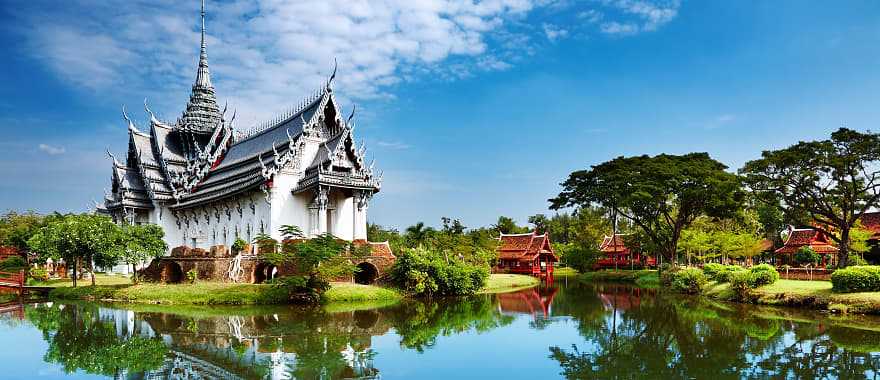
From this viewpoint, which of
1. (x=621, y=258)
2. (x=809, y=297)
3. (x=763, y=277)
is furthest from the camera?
(x=621, y=258)

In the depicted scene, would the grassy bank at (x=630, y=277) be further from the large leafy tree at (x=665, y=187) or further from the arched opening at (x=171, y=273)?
the arched opening at (x=171, y=273)

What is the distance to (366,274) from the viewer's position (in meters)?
25.9

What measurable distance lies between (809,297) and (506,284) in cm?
1506

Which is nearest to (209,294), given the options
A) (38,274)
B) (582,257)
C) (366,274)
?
(366,274)

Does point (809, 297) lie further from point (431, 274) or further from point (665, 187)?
point (431, 274)

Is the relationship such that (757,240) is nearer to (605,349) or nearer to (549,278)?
(549,278)

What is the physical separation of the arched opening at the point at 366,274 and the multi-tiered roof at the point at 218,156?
404 centimetres

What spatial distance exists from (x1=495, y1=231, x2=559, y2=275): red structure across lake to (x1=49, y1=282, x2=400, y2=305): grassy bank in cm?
2139

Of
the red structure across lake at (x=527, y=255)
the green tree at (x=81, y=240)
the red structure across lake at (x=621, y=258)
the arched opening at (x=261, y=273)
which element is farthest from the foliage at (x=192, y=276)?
the red structure across lake at (x=621, y=258)

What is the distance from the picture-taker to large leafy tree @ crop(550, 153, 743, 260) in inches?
1256

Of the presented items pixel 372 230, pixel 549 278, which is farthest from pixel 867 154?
pixel 372 230

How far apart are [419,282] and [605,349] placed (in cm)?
1156

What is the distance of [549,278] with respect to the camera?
137ft

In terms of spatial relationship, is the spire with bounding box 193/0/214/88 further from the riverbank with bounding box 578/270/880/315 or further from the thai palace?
the riverbank with bounding box 578/270/880/315
